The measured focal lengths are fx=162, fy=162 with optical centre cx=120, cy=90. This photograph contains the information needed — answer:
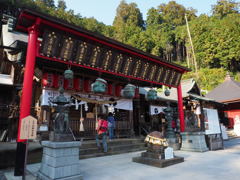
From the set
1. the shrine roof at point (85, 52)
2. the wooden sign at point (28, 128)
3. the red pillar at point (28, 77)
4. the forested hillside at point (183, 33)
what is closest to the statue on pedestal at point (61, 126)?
the wooden sign at point (28, 128)

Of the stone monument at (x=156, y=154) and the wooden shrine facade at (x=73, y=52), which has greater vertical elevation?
the wooden shrine facade at (x=73, y=52)

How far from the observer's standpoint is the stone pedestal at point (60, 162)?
173 inches

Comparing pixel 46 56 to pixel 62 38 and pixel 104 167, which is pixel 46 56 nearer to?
pixel 62 38

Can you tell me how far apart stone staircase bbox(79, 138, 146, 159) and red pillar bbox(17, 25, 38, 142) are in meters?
3.42

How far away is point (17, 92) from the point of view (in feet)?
37.2

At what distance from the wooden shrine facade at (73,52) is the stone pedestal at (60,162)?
1886mm

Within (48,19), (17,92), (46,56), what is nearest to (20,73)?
(17,92)

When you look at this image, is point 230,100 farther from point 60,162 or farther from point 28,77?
point 28,77

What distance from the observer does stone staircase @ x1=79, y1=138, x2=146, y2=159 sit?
8.09m

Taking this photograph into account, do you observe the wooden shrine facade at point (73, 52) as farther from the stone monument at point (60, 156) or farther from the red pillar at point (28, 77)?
the stone monument at point (60, 156)

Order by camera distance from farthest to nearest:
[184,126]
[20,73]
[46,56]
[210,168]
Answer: [184,126], [20,73], [46,56], [210,168]

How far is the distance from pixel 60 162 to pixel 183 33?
161 feet

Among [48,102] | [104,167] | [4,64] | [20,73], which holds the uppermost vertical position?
[4,64]

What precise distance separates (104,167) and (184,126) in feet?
25.0
